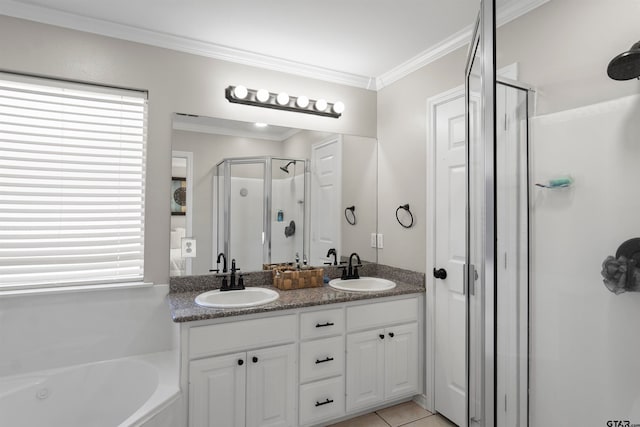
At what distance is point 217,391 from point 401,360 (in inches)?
49.7

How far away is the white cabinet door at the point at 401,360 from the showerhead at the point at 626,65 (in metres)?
1.93

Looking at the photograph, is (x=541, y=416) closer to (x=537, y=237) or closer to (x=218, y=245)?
(x=537, y=237)

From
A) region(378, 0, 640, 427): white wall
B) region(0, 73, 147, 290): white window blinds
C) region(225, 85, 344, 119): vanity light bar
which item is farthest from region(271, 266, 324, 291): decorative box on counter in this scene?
region(378, 0, 640, 427): white wall

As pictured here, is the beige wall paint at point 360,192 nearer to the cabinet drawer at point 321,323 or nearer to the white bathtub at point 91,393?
the cabinet drawer at point 321,323

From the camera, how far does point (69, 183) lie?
2039 millimetres

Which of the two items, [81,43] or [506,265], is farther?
[81,43]

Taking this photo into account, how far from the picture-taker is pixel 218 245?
238 cm

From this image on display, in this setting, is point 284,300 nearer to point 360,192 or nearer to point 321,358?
point 321,358

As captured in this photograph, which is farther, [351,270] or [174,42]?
[351,270]

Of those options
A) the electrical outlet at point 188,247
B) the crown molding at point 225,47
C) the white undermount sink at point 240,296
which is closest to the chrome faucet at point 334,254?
the white undermount sink at point 240,296

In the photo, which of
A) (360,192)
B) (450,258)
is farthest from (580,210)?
(360,192)

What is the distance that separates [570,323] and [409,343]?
1614 mm

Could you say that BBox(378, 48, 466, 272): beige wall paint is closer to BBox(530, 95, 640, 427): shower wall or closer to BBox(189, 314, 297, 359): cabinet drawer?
BBox(189, 314, 297, 359): cabinet drawer

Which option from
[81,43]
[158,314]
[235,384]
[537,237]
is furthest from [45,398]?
[537,237]
